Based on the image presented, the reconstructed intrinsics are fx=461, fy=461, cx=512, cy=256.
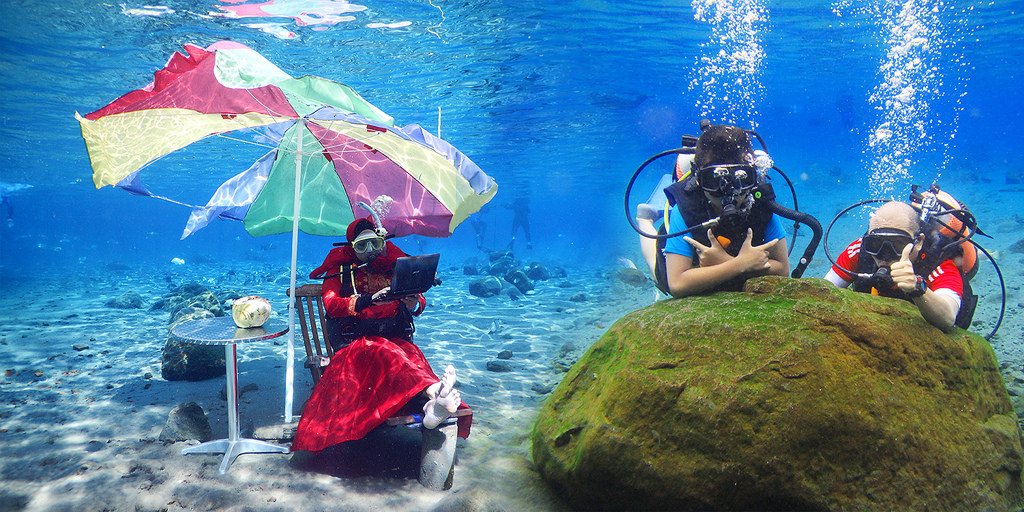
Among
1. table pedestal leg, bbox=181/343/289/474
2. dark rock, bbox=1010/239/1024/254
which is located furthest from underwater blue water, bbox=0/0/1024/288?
table pedestal leg, bbox=181/343/289/474

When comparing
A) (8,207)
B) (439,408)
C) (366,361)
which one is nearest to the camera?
(439,408)

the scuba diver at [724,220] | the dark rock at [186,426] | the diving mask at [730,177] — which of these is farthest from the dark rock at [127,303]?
the diving mask at [730,177]

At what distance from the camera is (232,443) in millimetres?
4195

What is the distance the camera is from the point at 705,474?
272 cm

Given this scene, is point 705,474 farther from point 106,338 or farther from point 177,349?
point 106,338

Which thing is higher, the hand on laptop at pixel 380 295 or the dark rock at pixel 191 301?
the hand on laptop at pixel 380 295

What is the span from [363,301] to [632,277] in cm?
1421

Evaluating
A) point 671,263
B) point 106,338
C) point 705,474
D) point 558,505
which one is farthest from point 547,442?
point 106,338

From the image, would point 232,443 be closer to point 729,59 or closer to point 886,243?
point 886,243

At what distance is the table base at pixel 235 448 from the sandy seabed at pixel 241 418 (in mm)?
65

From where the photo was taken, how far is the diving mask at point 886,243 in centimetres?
345

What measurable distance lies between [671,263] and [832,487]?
164 cm

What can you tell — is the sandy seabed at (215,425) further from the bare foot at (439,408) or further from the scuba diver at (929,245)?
the scuba diver at (929,245)

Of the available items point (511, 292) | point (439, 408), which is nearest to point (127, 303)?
point (511, 292)
